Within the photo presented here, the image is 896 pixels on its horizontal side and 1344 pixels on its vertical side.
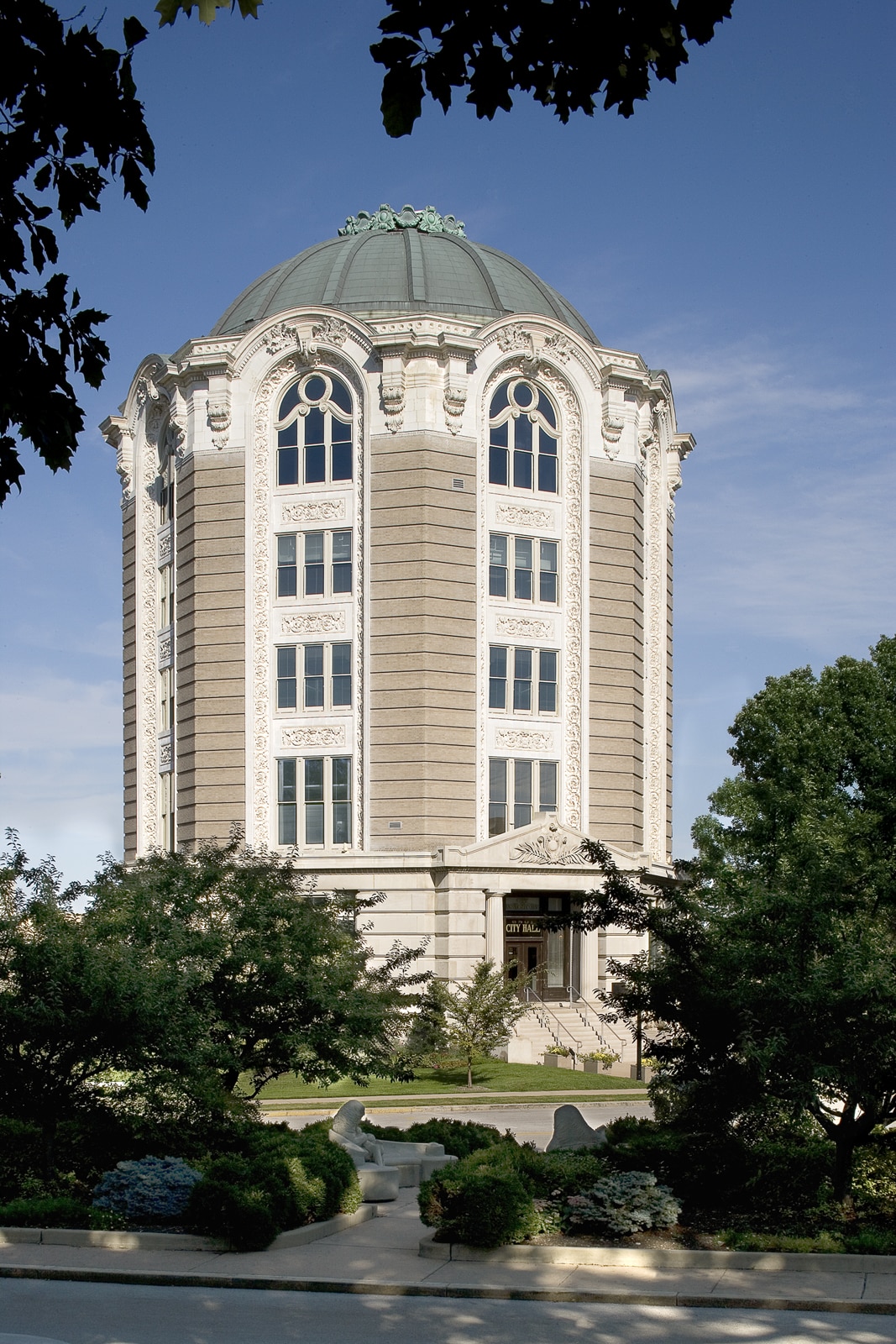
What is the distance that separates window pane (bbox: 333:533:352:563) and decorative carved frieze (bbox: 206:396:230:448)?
16.6 feet

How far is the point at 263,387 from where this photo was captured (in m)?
51.6

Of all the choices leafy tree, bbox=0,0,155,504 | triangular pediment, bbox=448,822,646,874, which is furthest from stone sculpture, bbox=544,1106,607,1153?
triangular pediment, bbox=448,822,646,874

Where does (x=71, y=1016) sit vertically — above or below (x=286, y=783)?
below

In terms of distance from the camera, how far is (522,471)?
52219 millimetres

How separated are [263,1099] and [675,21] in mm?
31581

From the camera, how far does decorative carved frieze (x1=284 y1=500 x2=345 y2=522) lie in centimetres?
5100

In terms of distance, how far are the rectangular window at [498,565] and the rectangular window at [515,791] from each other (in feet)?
19.2

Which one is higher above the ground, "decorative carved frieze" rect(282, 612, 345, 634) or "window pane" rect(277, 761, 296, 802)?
"decorative carved frieze" rect(282, 612, 345, 634)

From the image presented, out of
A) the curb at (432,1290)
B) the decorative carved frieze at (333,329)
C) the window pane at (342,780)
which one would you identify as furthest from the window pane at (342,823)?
the curb at (432,1290)

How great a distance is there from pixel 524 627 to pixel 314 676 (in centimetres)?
738

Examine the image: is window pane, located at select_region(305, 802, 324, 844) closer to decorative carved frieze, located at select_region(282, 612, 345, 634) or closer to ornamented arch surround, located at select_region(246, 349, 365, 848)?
ornamented arch surround, located at select_region(246, 349, 365, 848)

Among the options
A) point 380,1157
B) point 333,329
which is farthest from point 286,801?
point 380,1157

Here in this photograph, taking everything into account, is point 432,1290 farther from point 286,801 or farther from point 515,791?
point 286,801

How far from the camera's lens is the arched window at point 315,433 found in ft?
169
